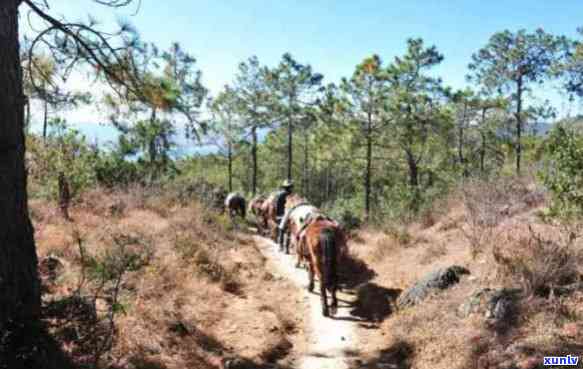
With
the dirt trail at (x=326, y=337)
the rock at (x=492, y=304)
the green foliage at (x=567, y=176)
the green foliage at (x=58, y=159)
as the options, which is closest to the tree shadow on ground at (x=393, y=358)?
the dirt trail at (x=326, y=337)

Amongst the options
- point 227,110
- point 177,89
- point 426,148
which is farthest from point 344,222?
point 227,110

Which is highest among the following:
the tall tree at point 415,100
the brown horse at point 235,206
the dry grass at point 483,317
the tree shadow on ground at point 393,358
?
the tall tree at point 415,100

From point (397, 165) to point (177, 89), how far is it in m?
26.3

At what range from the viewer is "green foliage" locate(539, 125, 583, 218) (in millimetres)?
6180

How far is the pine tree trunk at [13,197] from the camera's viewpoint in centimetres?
442

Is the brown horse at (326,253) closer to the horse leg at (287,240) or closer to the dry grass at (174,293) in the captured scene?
the dry grass at (174,293)

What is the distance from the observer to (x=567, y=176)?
6.32m

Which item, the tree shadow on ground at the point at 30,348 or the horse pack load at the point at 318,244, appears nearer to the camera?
the tree shadow on ground at the point at 30,348

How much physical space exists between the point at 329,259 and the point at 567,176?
3.81m

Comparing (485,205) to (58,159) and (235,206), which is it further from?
(235,206)

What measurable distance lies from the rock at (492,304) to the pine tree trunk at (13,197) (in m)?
5.27

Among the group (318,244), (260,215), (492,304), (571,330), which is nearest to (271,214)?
(260,215)

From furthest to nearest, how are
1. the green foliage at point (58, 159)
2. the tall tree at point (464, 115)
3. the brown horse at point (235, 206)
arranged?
the tall tree at point (464, 115), the brown horse at point (235, 206), the green foliage at point (58, 159)

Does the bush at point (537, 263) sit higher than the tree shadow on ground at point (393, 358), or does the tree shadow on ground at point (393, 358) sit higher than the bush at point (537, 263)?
the bush at point (537, 263)
